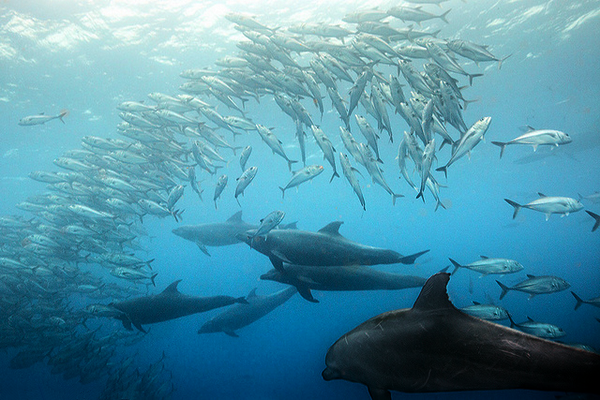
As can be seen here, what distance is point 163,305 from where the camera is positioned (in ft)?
24.7

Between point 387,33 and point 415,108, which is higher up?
point 387,33

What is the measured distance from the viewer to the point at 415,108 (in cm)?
563

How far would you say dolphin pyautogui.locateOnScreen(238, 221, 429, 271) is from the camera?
5.52 meters

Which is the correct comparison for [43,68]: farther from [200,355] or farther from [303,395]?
[303,395]

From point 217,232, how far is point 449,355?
10.6 m

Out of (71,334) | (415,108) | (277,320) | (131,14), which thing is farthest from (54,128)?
(415,108)

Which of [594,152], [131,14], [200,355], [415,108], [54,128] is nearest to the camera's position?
[415,108]

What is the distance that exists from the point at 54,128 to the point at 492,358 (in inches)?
1193

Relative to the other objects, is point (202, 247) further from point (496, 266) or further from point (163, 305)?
point (496, 266)

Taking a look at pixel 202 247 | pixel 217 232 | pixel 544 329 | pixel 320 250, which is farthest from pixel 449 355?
pixel 202 247

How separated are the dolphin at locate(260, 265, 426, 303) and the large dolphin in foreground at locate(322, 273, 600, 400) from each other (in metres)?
3.11

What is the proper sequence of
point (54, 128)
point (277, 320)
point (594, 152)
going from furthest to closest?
point (594, 152)
point (277, 320)
point (54, 128)

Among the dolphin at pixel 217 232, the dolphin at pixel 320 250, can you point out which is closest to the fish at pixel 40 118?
the dolphin at pixel 217 232

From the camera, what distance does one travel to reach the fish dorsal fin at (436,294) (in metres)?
2.23
